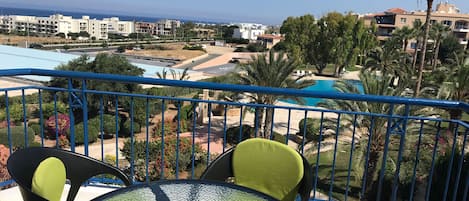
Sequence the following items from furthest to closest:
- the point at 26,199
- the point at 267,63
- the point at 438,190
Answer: the point at 267,63 < the point at 438,190 < the point at 26,199

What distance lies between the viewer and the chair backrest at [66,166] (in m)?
1.91

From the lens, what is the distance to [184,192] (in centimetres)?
194

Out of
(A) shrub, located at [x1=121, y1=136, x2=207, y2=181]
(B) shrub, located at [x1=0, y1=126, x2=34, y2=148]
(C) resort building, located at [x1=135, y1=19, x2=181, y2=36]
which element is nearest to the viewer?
(B) shrub, located at [x1=0, y1=126, x2=34, y2=148]

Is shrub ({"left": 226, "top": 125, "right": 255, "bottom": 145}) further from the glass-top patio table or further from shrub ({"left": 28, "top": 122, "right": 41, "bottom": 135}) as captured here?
the glass-top patio table

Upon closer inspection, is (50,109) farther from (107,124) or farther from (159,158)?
(159,158)

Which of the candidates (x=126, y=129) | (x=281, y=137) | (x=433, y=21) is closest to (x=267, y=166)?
(x=281, y=137)

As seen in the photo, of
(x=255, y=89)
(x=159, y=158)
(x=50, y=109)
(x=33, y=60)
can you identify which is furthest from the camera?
(x=33, y=60)

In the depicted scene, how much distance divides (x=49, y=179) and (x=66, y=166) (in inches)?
14.7

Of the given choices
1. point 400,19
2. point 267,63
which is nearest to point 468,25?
point 400,19

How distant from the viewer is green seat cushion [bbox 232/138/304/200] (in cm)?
233

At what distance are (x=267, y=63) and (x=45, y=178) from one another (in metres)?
13.8

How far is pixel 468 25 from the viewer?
5453cm

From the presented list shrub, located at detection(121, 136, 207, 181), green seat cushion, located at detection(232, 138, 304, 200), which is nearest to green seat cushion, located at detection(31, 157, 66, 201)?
green seat cushion, located at detection(232, 138, 304, 200)

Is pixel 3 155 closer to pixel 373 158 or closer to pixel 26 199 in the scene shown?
pixel 26 199
